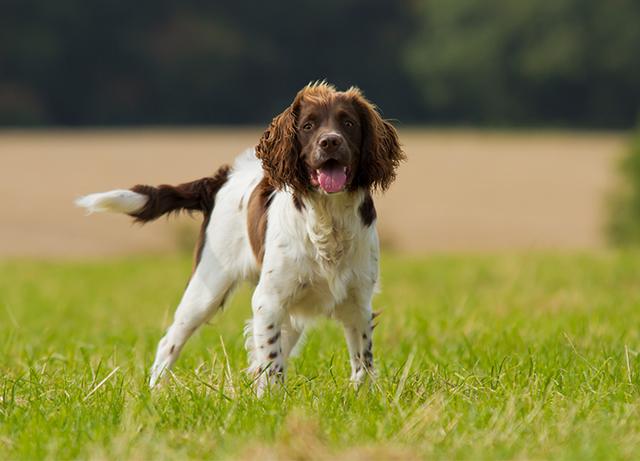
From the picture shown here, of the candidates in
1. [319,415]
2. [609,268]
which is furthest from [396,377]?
[609,268]

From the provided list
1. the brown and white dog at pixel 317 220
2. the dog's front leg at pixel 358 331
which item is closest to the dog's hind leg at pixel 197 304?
the brown and white dog at pixel 317 220

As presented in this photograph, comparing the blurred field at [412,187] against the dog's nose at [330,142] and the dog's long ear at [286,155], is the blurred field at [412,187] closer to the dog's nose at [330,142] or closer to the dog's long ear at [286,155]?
the dog's long ear at [286,155]

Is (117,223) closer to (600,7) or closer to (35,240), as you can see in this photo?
(35,240)

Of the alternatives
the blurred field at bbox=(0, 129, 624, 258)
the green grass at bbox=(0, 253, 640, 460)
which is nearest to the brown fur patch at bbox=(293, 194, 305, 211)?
the green grass at bbox=(0, 253, 640, 460)

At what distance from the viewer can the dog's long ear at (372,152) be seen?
523cm

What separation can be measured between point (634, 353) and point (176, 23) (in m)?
56.0

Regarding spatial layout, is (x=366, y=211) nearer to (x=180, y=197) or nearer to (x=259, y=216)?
(x=259, y=216)

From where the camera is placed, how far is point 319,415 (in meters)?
4.44

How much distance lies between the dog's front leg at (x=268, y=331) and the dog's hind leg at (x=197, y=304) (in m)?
0.57

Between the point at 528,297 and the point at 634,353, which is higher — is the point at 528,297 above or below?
below

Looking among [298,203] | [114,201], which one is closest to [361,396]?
[298,203]

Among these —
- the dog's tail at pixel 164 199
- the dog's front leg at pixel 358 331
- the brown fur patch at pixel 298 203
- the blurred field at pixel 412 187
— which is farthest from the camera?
the blurred field at pixel 412 187

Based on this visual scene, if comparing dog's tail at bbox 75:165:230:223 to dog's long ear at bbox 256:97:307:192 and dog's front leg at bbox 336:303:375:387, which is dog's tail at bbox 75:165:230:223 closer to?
dog's long ear at bbox 256:97:307:192

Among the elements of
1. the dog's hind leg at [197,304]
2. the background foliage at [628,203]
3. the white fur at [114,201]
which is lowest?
the background foliage at [628,203]
